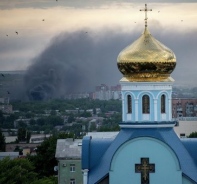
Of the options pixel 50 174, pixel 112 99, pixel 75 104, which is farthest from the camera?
pixel 112 99

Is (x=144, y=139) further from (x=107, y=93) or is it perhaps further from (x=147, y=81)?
(x=107, y=93)

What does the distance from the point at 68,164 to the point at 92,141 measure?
509 inches

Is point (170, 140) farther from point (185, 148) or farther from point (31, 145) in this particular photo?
point (31, 145)

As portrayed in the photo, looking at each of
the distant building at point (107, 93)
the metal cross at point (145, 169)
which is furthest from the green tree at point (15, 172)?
the distant building at point (107, 93)

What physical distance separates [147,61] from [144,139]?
1.36 meters

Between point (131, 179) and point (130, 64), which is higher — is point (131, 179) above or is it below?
below

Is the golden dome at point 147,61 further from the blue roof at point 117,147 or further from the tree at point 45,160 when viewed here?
the tree at point 45,160

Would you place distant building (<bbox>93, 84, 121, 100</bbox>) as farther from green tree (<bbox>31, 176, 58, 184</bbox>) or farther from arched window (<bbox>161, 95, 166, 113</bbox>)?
arched window (<bbox>161, 95, 166, 113</bbox>)

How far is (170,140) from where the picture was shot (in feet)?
69.9

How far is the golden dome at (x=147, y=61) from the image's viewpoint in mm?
21688

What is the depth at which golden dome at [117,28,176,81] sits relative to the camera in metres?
21.7

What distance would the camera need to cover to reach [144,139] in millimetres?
21156

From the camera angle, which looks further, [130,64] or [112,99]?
[112,99]

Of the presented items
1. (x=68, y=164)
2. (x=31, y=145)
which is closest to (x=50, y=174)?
(x=68, y=164)
